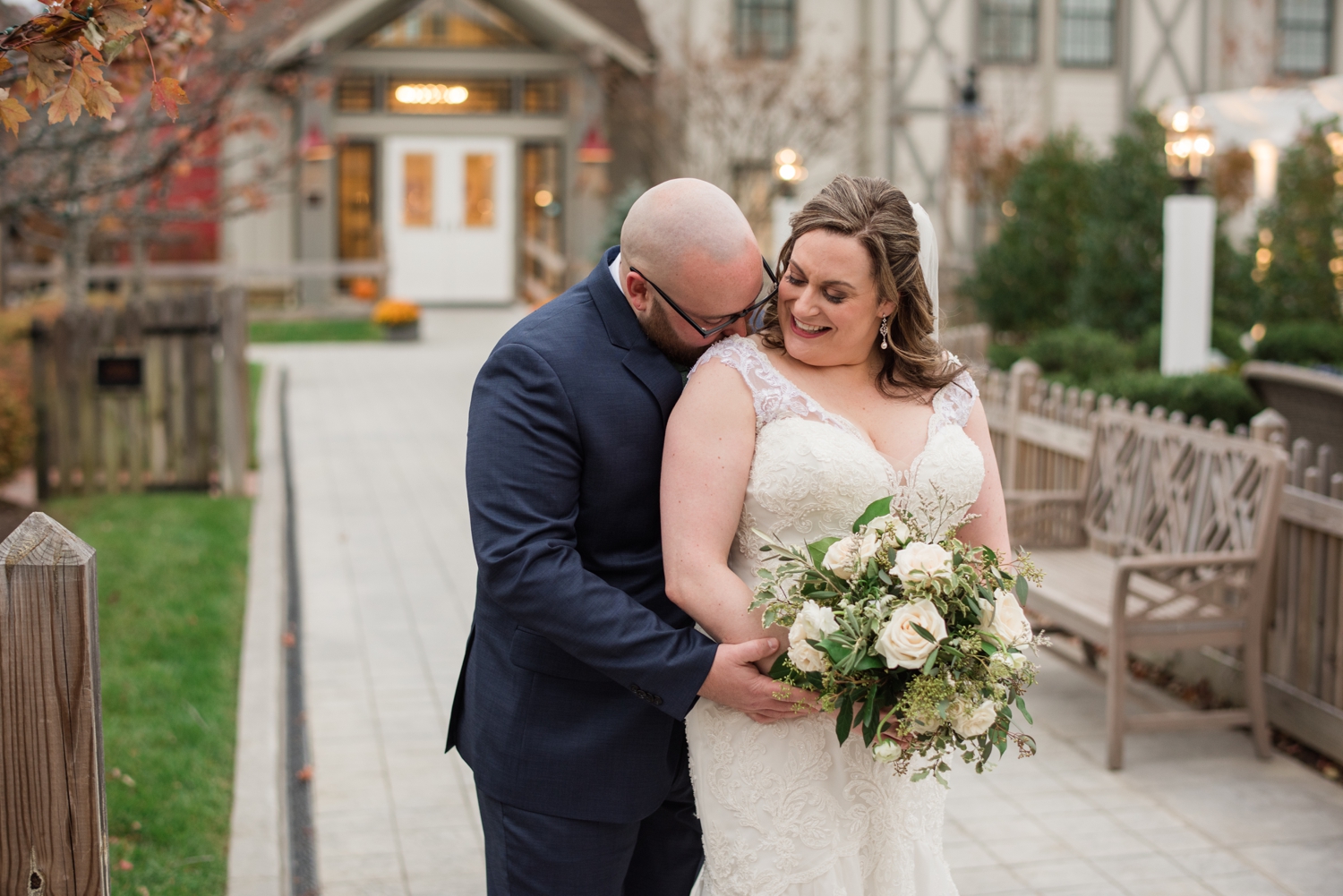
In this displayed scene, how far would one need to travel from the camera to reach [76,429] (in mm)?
10242

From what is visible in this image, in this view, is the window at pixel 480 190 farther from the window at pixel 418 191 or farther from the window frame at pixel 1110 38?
the window frame at pixel 1110 38

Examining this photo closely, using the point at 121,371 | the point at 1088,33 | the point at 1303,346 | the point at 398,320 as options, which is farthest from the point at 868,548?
the point at 1088,33

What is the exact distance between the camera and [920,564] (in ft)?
8.36

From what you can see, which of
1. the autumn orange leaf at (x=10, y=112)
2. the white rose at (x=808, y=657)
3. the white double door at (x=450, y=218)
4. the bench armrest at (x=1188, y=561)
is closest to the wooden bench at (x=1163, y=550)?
the bench armrest at (x=1188, y=561)

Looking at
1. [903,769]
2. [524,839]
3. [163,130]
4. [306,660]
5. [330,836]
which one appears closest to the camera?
[903,769]

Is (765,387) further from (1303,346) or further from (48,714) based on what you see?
(1303,346)

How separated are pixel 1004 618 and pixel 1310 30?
27.7 metres

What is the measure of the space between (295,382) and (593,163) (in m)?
8.53

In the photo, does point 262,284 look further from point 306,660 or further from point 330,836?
point 330,836

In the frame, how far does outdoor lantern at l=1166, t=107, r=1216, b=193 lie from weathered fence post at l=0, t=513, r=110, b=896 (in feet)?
33.8

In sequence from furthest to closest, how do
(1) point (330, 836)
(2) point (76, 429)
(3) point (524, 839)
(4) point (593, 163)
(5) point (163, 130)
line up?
(4) point (593, 163) < (5) point (163, 130) < (2) point (76, 429) < (1) point (330, 836) < (3) point (524, 839)

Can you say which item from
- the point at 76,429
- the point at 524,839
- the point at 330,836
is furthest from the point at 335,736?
the point at 76,429

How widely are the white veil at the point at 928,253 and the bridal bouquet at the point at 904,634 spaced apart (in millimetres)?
615

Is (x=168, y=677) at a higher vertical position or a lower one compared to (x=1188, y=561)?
lower
